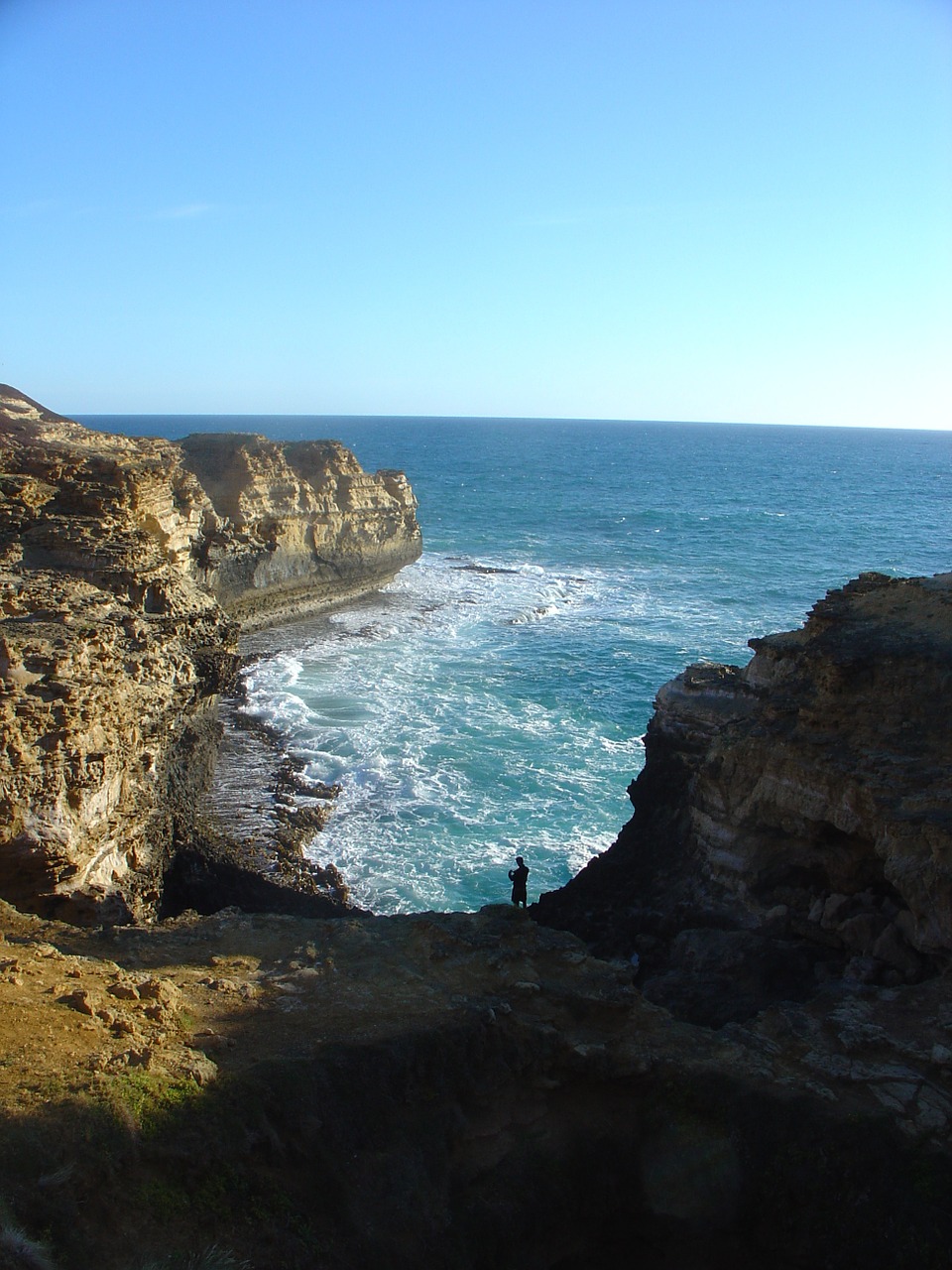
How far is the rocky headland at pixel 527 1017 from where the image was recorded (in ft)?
26.0

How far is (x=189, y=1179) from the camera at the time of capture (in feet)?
24.9

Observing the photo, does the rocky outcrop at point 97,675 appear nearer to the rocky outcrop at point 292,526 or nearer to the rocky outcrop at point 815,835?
the rocky outcrop at point 292,526

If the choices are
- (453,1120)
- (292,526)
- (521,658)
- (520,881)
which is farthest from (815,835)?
(292,526)

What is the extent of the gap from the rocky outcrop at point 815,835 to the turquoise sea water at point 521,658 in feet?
18.7

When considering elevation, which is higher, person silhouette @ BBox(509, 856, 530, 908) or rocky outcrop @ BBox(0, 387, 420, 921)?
rocky outcrop @ BBox(0, 387, 420, 921)

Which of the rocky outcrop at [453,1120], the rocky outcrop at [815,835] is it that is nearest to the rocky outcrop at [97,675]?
the rocky outcrop at [453,1120]

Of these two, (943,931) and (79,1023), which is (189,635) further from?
(943,931)

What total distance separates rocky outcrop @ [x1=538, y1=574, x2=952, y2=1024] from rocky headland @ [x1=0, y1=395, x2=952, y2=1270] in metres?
0.05

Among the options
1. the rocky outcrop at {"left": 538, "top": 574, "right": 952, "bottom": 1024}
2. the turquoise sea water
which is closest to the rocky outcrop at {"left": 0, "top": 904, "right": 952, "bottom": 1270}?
the rocky outcrop at {"left": 538, "top": 574, "right": 952, "bottom": 1024}

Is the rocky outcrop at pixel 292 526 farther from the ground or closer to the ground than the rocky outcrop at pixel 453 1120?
farther from the ground

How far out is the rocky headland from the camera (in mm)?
7926

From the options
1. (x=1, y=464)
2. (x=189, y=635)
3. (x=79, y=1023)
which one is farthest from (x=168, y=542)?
(x=79, y=1023)

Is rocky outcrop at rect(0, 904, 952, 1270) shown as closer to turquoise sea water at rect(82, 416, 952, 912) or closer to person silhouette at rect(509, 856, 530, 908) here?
person silhouette at rect(509, 856, 530, 908)

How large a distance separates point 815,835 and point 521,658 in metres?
24.0
